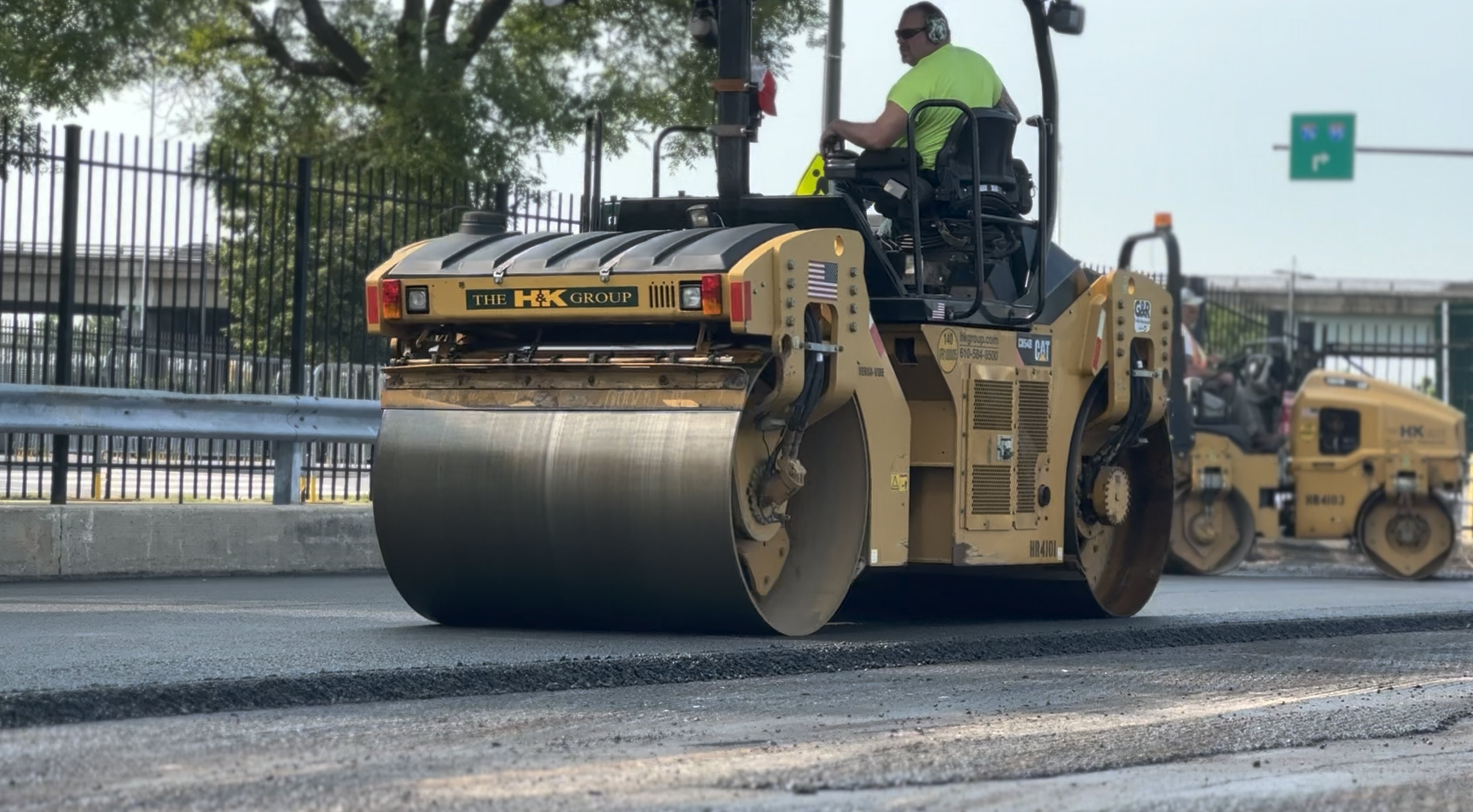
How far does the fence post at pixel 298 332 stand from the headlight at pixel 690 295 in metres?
5.06

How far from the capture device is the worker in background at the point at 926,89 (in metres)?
8.04

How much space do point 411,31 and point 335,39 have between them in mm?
1860

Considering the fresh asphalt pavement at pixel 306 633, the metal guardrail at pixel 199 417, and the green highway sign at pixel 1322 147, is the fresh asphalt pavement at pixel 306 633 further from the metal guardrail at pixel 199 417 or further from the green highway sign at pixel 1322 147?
the green highway sign at pixel 1322 147

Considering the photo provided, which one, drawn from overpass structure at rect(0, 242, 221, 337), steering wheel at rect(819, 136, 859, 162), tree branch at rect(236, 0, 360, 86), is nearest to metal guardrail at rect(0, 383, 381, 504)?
overpass structure at rect(0, 242, 221, 337)

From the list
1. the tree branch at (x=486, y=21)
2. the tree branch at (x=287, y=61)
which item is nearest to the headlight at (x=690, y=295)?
the tree branch at (x=486, y=21)

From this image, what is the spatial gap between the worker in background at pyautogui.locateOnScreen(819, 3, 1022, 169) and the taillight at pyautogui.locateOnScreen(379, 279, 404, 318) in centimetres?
173

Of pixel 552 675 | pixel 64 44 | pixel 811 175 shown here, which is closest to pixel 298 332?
pixel 811 175

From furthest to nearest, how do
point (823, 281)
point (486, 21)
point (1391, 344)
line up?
point (486, 21) → point (1391, 344) → point (823, 281)

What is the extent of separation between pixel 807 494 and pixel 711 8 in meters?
1.90

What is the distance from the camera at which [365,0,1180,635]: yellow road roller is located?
23.0 feet

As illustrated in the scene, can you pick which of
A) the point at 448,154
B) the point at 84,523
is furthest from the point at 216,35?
the point at 84,523

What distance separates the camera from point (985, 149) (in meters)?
8.15

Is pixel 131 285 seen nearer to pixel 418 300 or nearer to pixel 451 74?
pixel 418 300

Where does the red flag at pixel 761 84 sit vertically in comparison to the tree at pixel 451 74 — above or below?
below
